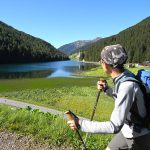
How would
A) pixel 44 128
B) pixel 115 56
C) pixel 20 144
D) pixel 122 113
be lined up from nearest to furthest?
pixel 122 113
pixel 115 56
pixel 20 144
pixel 44 128

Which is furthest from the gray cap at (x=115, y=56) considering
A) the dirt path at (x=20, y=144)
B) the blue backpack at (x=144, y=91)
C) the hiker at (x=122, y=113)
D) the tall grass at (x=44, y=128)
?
the dirt path at (x=20, y=144)

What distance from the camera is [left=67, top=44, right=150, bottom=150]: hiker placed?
4438 mm

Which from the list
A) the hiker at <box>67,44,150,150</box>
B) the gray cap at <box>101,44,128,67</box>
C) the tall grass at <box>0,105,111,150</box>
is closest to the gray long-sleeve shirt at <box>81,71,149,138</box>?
the hiker at <box>67,44,150,150</box>

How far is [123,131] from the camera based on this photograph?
16.5ft

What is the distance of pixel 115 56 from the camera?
4707 mm

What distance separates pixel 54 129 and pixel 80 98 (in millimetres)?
46618

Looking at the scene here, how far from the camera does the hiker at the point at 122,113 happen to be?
4438mm

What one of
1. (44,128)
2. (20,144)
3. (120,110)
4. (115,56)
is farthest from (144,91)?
(44,128)

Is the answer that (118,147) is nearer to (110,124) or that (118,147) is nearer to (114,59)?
(110,124)

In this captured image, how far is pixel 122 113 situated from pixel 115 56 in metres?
0.80

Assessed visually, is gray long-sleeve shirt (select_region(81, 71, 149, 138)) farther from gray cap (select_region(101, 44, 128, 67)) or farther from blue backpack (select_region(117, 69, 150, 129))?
gray cap (select_region(101, 44, 128, 67))

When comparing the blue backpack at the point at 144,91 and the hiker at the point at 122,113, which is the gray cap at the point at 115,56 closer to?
the hiker at the point at 122,113

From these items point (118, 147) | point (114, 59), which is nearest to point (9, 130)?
point (118, 147)

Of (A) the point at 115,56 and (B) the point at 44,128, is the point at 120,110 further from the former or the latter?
(B) the point at 44,128
